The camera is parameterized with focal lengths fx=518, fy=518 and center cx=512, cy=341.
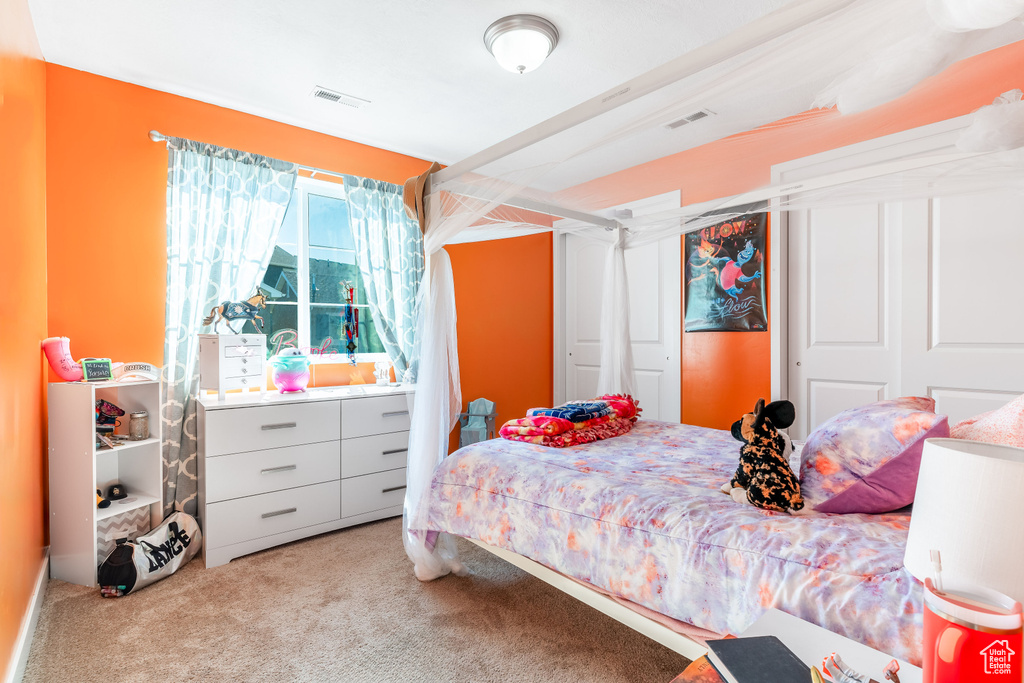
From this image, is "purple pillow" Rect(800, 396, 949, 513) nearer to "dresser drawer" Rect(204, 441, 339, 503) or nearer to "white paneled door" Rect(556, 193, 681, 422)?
"white paneled door" Rect(556, 193, 681, 422)

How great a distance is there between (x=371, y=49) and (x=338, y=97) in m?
0.63

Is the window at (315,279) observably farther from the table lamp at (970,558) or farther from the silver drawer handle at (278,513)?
the table lamp at (970,558)

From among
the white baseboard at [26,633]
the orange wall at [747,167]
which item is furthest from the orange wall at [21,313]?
the orange wall at [747,167]

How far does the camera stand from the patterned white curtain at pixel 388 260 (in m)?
3.77

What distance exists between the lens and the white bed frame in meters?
1.58

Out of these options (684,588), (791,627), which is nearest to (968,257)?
(684,588)

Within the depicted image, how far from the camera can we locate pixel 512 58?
2527 mm

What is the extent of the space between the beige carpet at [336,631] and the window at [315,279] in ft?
5.12

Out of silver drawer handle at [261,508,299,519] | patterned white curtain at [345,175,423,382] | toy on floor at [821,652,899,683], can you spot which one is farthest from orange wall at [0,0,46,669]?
toy on floor at [821,652,899,683]

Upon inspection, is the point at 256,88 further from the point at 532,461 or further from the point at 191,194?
the point at 532,461

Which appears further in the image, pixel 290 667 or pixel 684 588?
pixel 290 667

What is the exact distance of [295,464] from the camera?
3.11 metres

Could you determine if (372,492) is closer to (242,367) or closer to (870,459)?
(242,367)

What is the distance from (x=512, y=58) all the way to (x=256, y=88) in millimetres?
1602
